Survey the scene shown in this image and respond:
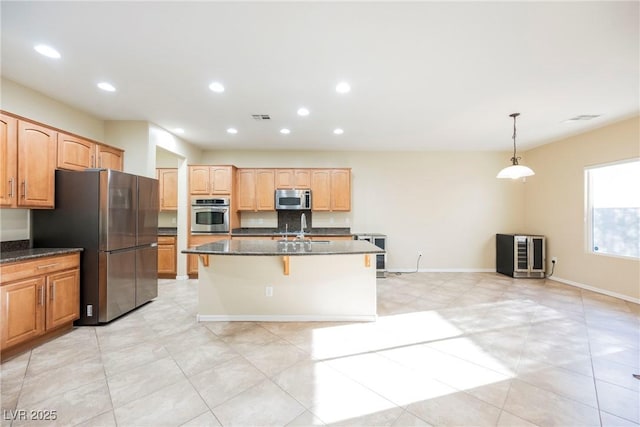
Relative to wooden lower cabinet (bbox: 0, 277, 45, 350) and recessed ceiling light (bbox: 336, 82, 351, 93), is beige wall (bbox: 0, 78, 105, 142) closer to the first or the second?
wooden lower cabinet (bbox: 0, 277, 45, 350)

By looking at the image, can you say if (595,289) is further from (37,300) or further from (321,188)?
(37,300)

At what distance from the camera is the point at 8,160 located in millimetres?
2611

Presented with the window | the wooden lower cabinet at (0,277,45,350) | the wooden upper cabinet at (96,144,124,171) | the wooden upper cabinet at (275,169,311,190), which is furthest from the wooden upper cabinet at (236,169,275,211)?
the window

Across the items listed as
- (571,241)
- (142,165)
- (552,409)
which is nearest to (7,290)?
(142,165)

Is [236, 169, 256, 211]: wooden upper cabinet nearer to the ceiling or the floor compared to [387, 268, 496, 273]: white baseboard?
nearer to the ceiling

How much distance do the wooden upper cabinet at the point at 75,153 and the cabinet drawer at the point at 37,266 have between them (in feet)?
3.55

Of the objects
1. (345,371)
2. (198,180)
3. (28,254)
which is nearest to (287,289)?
(345,371)

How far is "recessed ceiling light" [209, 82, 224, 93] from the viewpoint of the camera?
3.04m

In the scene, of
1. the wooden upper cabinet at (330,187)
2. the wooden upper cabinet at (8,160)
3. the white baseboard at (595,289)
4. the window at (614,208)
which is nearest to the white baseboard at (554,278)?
the white baseboard at (595,289)

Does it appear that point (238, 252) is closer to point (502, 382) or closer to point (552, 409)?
point (502, 382)

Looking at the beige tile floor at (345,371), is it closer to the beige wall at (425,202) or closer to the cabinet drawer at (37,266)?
the cabinet drawer at (37,266)

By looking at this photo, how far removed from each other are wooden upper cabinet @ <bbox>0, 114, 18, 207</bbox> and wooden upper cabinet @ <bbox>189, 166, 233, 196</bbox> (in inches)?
111

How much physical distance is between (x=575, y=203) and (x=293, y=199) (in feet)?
17.5

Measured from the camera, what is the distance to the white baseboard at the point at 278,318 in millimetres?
3301
